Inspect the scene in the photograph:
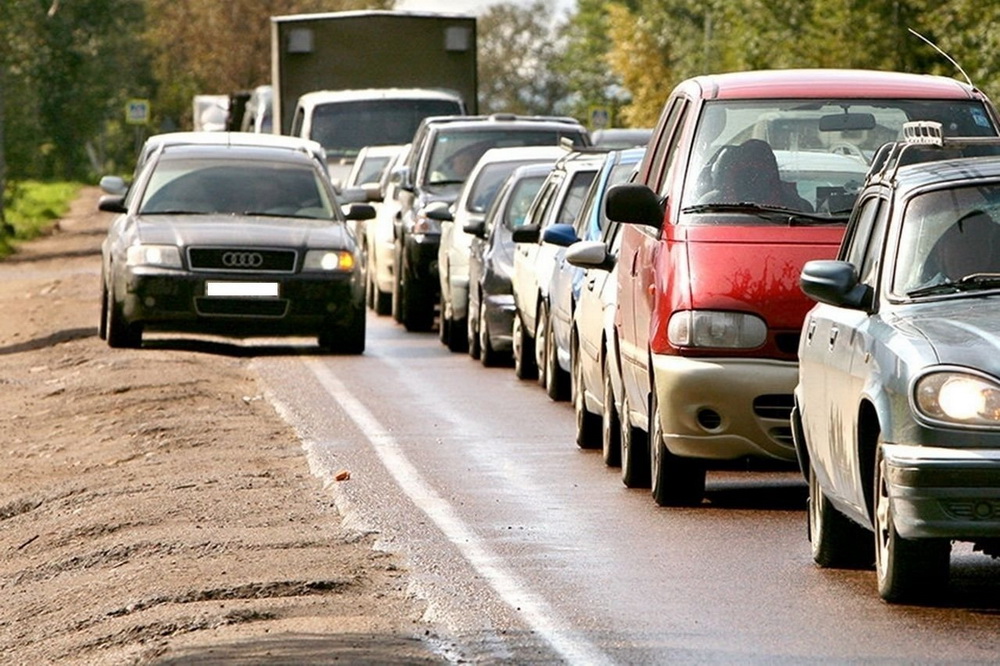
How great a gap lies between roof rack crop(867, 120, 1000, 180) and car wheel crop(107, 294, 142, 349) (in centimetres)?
1294

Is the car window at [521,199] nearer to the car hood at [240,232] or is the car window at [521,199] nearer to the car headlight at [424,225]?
the car hood at [240,232]

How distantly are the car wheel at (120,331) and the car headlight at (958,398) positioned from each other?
14.7m

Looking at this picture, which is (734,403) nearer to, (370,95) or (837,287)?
(837,287)

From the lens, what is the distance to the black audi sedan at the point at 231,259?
877 inches

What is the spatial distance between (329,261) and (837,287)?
43.6 feet

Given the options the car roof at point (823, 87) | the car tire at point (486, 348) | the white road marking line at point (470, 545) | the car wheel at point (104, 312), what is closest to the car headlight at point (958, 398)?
the white road marking line at point (470, 545)

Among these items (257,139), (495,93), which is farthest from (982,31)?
(495,93)

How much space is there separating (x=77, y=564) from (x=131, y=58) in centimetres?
10231

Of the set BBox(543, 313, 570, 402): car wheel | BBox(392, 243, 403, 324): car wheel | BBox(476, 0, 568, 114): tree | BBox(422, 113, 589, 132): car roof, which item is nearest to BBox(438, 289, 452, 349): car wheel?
BBox(392, 243, 403, 324): car wheel

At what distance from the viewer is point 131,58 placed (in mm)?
111812

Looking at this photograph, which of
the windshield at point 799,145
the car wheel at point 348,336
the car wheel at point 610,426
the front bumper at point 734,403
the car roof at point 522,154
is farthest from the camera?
the car roof at point 522,154

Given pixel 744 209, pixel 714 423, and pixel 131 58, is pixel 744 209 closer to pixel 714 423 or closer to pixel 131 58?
pixel 714 423

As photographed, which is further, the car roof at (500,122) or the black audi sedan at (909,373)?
the car roof at (500,122)

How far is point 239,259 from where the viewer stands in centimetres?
2228
